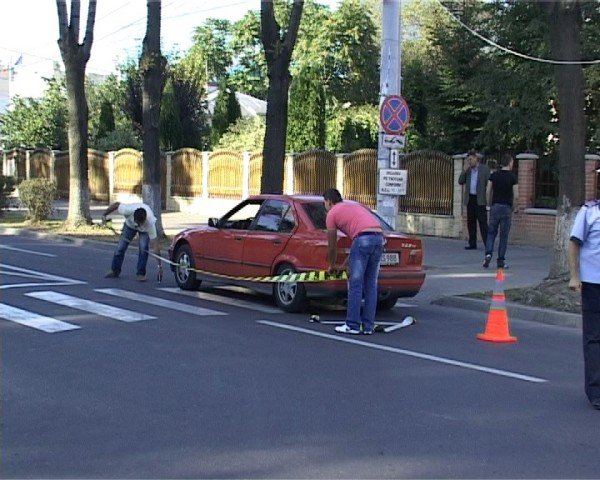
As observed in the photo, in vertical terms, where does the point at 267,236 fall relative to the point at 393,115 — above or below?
below

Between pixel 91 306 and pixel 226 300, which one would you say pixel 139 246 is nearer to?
pixel 226 300

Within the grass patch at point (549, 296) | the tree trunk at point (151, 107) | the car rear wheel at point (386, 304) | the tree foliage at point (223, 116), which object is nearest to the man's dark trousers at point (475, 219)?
the grass patch at point (549, 296)

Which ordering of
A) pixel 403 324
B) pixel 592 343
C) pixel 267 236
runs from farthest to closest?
1. pixel 267 236
2. pixel 403 324
3. pixel 592 343

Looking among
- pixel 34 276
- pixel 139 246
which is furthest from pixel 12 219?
pixel 139 246

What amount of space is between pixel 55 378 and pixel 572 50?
833 cm

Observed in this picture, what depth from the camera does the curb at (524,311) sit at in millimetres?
9852

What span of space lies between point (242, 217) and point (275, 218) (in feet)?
3.68

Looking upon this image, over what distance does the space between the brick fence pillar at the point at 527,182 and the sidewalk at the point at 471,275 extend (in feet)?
3.49

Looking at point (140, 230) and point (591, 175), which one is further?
point (591, 175)

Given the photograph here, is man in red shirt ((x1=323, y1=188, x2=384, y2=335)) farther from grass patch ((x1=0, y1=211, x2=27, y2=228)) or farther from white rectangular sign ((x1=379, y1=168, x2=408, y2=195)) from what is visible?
grass patch ((x1=0, y1=211, x2=27, y2=228))

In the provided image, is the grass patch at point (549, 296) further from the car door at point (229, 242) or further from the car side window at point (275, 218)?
the car door at point (229, 242)

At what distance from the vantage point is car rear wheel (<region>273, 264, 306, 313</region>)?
991 centimetres

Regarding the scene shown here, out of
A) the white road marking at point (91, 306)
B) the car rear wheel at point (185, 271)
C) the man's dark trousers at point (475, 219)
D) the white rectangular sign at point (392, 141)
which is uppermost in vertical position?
the white rectangular sign at point (392, 141)

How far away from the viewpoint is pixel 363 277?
873 cm
